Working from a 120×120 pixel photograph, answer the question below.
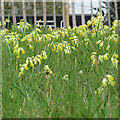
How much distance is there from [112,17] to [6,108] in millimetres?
7377

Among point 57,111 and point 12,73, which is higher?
point 12,73

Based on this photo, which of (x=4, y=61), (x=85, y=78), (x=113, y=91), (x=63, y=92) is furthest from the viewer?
(x=4, y=61)

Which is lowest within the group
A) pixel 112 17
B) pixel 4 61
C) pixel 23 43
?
pixel 4 61

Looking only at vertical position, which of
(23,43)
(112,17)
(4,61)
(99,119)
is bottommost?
(99,119)

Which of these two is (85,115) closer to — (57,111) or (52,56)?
(57,111)

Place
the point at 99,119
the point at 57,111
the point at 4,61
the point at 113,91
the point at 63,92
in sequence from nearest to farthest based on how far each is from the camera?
the point at 99,119 → the point at 57,111 → the point at 63,92 → the point at 113,91 → the point at 4,61

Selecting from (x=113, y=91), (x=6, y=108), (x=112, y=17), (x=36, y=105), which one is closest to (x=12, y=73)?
(x=6, y=108)

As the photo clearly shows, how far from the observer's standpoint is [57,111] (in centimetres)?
150

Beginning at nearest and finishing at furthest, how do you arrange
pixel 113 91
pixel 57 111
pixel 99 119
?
pixel 99 119 < pixel 57 111 < pixel 113 91

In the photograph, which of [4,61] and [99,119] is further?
[4,61]

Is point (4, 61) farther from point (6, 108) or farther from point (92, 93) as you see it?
point (92, 93)

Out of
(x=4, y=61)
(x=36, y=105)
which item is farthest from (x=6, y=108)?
(x=4, y=61)

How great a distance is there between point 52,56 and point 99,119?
1442mm

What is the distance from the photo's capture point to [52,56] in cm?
271
